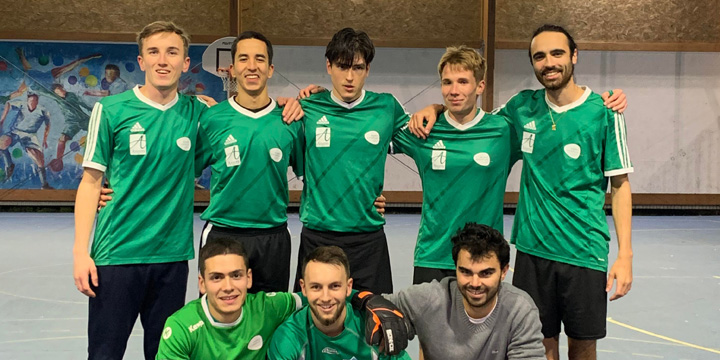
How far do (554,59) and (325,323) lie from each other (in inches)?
70.3

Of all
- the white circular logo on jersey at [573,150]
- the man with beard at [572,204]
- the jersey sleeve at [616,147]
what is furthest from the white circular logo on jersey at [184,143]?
the jersey sleeve at [616,147]

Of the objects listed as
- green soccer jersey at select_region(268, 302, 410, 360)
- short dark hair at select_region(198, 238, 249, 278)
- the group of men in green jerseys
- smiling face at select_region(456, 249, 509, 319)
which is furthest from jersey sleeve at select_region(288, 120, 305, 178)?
smiling face at select_region(456, 249, 509, 319)

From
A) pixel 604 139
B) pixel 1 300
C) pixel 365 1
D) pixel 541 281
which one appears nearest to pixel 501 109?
pixel 604 139

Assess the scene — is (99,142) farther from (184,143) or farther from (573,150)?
(573,150)

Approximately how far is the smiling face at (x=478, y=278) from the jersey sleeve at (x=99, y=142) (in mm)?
1819

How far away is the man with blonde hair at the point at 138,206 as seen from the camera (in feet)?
11.9

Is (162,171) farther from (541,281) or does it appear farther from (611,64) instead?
(611,64)

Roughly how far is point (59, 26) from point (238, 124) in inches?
411

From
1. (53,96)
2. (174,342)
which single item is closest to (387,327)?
(174,342)

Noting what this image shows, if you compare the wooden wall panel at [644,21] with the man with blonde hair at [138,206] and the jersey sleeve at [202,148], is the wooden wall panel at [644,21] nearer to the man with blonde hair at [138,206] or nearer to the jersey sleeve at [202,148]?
the jersey sleeve at [202,148]

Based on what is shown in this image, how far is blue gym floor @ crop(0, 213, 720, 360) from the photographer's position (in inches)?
208

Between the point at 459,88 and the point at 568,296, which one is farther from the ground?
the point at 459,88

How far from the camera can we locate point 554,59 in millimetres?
3785

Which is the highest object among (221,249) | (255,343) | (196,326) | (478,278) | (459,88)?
(459,88)
